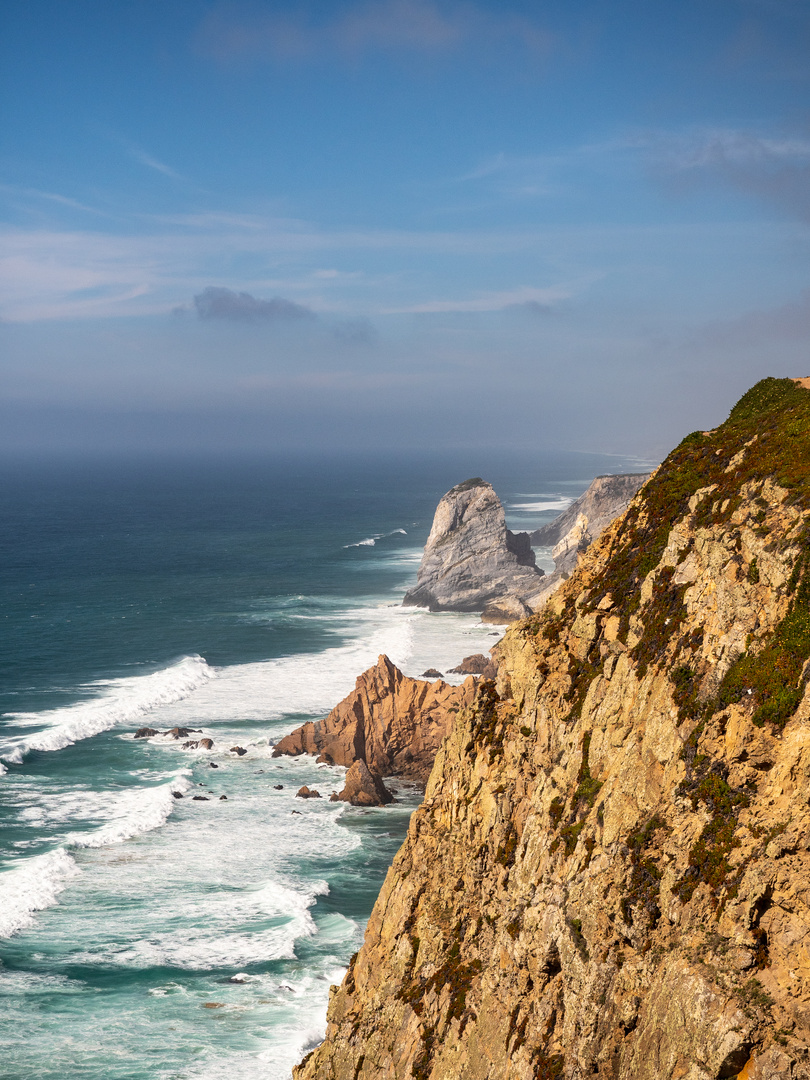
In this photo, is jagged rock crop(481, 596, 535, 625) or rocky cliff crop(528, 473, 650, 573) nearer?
rocky cliff crop(528, 473, 650, 573)

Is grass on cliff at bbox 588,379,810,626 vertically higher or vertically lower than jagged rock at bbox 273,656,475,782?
higher

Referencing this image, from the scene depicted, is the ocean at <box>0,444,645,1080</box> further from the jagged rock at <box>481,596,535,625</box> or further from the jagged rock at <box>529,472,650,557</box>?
the jagged rock at <box>529,472,650,557</box>

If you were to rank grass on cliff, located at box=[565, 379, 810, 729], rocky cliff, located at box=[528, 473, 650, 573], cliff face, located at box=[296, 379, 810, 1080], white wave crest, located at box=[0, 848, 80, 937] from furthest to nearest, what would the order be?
rocky cliff, located at box=[528, 473, 650, 573], white wave crest, located at box=[0, 848, 80, 937], grass on cliff, located at box=[565, 379, 810, 729], cliff face, located at box=[296, 379, 810, 1080]

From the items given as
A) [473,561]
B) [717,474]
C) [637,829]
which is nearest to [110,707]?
[473,561]

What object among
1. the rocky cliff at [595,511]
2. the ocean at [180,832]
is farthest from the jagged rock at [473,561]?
the rocky cliff at [595,511]

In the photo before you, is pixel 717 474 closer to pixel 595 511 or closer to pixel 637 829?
pixel 637 829

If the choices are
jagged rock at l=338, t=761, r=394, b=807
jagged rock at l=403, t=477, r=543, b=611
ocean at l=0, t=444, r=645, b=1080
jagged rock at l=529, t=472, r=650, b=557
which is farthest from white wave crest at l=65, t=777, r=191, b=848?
jagged rock at l=529, t=472, r=650, b=557

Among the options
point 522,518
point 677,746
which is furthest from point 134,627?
point 522,518
